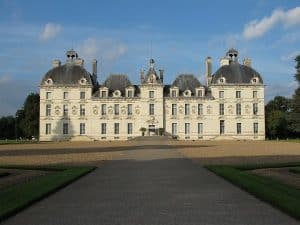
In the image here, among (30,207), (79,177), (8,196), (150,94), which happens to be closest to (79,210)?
(30,207)

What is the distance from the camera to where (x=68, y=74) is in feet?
225

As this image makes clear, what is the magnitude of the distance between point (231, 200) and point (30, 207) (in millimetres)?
3905

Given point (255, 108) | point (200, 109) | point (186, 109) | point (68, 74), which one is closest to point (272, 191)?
point (186, 109)

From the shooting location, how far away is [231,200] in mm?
9477

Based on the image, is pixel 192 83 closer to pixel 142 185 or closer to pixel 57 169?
pixel 57 169

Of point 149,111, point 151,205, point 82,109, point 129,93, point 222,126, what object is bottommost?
point 151,205

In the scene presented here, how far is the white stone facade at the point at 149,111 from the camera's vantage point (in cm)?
6731

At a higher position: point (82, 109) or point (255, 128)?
point (82, 109)

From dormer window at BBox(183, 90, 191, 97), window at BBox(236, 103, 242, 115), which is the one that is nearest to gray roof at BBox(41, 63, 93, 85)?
dormer window at BBox(183, 90, 191, 97)

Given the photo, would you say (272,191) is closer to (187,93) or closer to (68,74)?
(187,93)

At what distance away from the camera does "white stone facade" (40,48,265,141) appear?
221 feet

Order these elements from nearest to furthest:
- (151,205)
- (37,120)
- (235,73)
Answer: (151,205) → (235,73) → (37,120)

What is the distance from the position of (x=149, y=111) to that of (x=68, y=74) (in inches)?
510

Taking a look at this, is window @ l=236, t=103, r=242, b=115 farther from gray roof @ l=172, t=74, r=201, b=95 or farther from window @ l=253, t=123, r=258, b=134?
gray roof @ l=172, t=74, r=201, b=95
